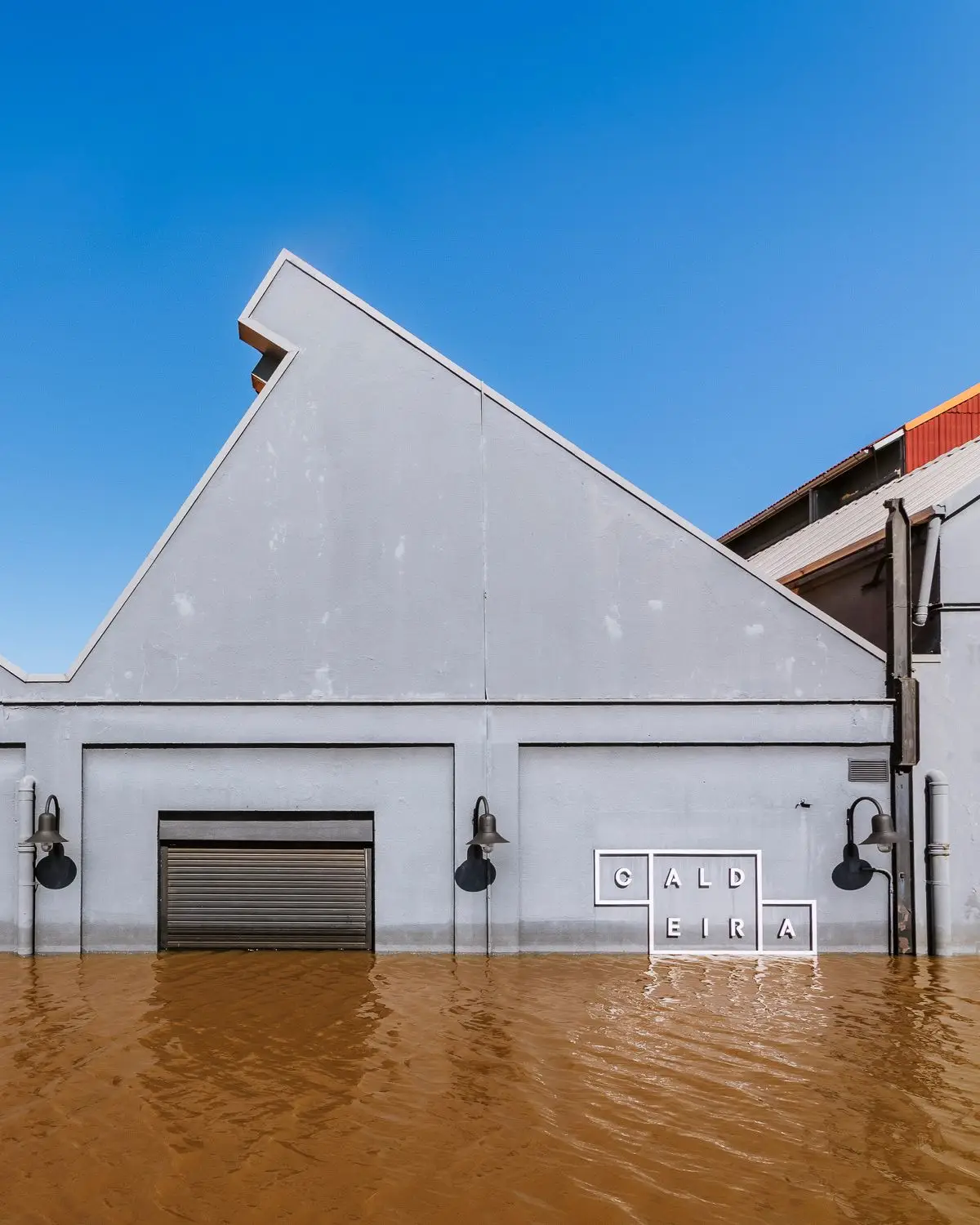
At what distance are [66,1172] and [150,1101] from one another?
38.9 inches

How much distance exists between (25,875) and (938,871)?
11280 mm

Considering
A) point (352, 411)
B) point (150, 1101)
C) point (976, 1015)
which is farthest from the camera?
point (352, 411)

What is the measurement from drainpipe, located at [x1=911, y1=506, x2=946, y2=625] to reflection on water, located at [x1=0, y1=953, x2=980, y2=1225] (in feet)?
14.0

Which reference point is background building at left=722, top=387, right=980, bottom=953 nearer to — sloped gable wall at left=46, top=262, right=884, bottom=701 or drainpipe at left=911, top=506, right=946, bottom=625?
drainpipe at left=911, top=506, right=946, bottom=625

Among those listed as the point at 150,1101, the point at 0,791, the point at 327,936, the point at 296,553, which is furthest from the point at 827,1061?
the point at 0,791

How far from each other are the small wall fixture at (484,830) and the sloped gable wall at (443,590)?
4.54 feet

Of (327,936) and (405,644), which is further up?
(405,644)

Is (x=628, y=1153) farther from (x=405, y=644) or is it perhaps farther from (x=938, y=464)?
(x=938, y=464)

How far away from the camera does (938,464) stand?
15.1m

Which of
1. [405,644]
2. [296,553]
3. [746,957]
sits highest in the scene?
[296,553]

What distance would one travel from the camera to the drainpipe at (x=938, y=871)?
34.0ft

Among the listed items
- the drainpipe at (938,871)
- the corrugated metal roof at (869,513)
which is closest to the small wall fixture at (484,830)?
the drainpipe at (938,871)

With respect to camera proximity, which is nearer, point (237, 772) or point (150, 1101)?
point (150, 1101)

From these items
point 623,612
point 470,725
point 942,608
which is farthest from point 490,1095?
point 942,608
